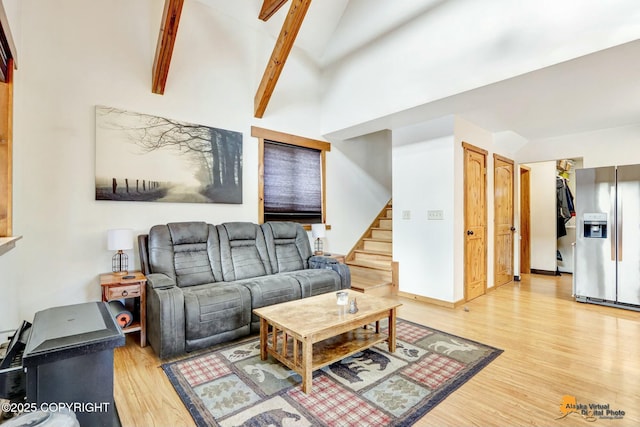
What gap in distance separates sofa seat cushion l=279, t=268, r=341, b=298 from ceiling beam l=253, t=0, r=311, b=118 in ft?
7.41

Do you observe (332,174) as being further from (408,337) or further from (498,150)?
(408,337)

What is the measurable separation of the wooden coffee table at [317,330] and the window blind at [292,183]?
6.66 feet

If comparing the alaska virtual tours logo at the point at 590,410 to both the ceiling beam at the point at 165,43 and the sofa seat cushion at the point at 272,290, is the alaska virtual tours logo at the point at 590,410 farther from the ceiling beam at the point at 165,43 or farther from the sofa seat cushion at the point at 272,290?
the ceiling beam at the point at 165,43

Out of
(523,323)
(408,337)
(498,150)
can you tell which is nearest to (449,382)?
(408,337)

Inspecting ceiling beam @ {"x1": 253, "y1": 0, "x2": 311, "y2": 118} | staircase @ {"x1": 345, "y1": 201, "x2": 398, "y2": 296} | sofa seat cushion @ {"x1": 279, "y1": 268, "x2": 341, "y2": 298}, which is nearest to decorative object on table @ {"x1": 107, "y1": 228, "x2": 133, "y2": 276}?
sofa seat cushion @ {"x1": 279, "y1": 268, "x2": 341, "y2": 298}

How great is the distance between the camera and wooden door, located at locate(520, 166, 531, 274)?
6105mm

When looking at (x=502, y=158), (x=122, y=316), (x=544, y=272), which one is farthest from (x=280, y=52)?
(x=544, y=272)

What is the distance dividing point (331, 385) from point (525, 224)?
5.81 meters

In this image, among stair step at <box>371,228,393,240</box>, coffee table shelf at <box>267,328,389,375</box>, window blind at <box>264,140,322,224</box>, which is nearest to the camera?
coffee table shelf at <box>267,328,389,375</box>

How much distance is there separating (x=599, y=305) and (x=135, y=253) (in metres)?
5.67

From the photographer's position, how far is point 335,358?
7.20ft

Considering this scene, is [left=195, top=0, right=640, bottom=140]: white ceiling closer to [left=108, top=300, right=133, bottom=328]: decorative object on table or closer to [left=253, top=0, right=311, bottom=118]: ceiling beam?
[left=253, top=0, right=311, bottom=118]: ceiling beam

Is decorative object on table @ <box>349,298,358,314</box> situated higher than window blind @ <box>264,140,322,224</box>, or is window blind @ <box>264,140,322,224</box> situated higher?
window blind @ <box>264,140,322,224</box>

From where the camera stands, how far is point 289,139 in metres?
4.61
